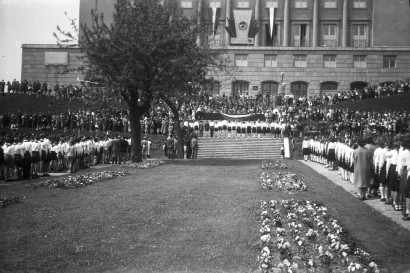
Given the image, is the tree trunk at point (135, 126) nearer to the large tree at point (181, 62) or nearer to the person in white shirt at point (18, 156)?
the large tree at point (181, 62)

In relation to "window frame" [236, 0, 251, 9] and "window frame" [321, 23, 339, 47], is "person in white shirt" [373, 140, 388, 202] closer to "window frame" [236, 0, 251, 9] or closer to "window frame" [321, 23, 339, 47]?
"window frame" [321, 23, 339, 47]

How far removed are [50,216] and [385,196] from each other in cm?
1125

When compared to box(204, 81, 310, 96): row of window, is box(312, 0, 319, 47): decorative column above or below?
above

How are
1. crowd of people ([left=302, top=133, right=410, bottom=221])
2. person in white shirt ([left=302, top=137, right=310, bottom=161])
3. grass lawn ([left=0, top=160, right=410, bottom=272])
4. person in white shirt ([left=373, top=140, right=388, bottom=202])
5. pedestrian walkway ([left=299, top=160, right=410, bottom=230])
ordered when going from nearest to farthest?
1. grass lawn ([left=0, top=160, right=410, bottom=272])
2. pedestrian walkway ([left=299, top=160, right=410, bottom=230])
3. crowd of people ([left=302, top=133, right=410, bottom=221])
4. person in white shirt ([left=373, top=140, right=388, bottom=202])
5. person in white shirt ([left=302, top=137, right=310, bottom=161])

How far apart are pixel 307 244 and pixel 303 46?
61.1m

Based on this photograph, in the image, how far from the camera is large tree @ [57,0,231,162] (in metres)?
30.7

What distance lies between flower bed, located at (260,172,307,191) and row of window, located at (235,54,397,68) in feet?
148

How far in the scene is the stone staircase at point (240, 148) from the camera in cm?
4253

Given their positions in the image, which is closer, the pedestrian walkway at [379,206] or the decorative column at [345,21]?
the pedestrian walkway at [379,206]

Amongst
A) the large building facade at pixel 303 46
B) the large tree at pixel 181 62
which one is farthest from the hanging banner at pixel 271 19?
the large tree at pixel 181 62

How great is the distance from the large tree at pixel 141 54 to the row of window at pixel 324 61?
1388 inches

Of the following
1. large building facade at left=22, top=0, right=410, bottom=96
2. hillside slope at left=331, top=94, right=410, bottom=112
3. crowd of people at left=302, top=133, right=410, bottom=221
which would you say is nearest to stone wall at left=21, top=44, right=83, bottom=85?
large building facade at left=22, top=0, right=410, bottom=96

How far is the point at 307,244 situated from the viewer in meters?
11.3

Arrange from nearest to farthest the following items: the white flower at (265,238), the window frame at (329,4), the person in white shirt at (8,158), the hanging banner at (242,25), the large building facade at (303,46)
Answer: the white flower at (265,238) → the person in white shirt at (8,158) → the large building facade at (303,46) → the hanging banner at (242,25) → the window frame at (329,4)
